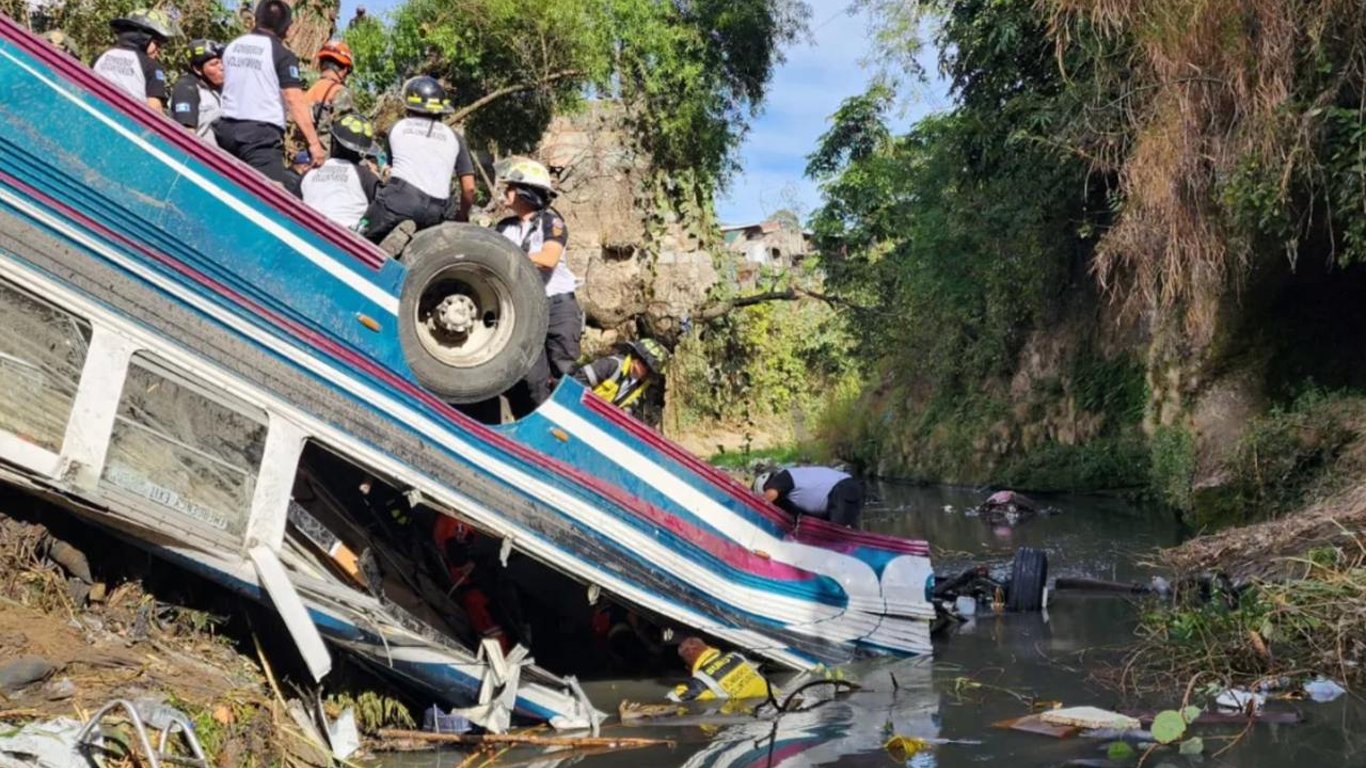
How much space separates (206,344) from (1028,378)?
17271mm

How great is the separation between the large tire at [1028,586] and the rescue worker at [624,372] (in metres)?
3.24

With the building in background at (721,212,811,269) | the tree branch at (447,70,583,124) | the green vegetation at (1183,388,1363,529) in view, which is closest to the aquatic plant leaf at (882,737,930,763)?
the green vegetation at (1183,388,1363,529)

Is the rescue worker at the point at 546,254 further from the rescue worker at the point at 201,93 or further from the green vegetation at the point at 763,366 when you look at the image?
the green vegetation at the point at 763,366

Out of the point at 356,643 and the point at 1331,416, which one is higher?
the point at 1331,416

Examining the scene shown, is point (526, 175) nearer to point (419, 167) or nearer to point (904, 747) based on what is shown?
point (419, 167)

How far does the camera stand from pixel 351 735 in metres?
5.52

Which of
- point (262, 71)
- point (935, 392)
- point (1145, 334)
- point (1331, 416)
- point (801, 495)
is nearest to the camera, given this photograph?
point (262, 71)

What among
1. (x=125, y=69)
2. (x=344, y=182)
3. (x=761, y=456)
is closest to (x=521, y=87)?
(x=125, y=69)

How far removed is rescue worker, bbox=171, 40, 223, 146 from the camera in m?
6.54

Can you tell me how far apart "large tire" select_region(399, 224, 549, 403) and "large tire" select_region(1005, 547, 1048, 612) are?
14.5 feet

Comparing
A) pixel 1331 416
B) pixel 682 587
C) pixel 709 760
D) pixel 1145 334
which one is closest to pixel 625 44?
pixel 1145 334

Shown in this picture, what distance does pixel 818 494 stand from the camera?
24.9 feet

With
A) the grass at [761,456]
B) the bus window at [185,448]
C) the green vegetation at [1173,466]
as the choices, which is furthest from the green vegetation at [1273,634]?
the grass at [761,456]

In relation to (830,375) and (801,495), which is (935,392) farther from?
(801,495)
